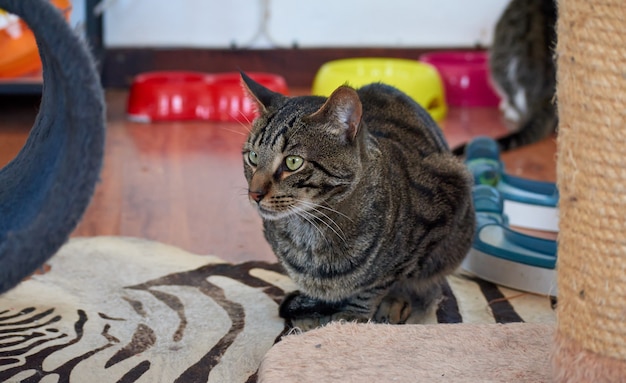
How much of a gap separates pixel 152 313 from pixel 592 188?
960 millimetres

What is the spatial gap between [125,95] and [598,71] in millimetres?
3080

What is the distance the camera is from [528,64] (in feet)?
11.0

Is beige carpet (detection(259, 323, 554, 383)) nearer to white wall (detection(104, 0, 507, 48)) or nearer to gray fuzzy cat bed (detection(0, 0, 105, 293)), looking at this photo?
gray fuzzy cat bed (detection(0, 0, 105, 293))

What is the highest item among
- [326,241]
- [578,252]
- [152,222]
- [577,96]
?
[577,96]

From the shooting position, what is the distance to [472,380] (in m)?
1.38

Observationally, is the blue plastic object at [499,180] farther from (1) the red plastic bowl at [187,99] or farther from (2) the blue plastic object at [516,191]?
(1) the red plastic bowl at [187,99]

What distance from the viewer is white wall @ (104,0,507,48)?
3963 millimetres

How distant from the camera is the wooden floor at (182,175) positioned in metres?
2.29

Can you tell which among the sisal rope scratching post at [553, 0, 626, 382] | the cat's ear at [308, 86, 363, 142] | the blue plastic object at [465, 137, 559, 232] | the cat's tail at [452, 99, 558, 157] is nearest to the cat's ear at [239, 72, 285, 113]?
the cat's ear at [308, 86, 363, 142]

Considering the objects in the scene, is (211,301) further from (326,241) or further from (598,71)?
(598,71)

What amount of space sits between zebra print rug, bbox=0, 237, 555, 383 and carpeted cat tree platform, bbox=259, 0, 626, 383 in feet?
0.84

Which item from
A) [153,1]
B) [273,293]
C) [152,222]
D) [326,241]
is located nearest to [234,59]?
[153,1]

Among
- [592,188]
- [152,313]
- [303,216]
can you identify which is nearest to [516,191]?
[303,216]

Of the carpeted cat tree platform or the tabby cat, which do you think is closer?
the carpeted cat tree platform
